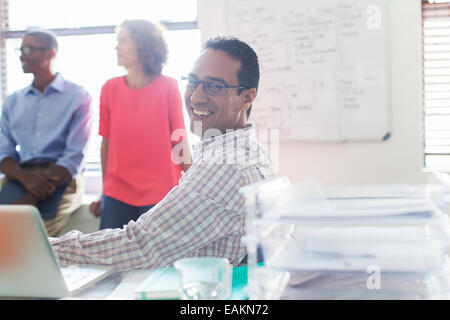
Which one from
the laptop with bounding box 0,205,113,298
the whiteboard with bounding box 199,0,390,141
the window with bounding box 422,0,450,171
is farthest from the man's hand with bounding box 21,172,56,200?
the window with bounding box 422,0,450,171

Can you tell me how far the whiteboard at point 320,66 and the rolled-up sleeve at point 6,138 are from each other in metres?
1.37

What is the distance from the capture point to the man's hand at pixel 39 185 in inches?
96.1

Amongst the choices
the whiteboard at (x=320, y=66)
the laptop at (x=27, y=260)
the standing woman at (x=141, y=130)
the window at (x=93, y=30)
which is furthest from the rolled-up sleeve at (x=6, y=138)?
the laptop at (x=27, y=260)

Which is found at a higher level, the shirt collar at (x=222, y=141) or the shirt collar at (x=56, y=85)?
the shirt collar at (x=56, y=85)

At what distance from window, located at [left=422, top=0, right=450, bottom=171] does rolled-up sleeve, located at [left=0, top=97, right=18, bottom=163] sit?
2329mm

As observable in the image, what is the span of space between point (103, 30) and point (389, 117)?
1851 millimetres

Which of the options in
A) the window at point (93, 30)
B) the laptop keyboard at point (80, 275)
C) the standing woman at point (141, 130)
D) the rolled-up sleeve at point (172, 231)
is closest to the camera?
the laptop keyboard at point (80, 275)

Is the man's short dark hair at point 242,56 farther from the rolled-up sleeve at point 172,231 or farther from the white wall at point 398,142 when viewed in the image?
the white wall at point 398,142

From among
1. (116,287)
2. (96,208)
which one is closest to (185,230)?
(116,287)

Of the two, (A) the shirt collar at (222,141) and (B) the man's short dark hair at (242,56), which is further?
(B) the man's short dark hair at (242,56)

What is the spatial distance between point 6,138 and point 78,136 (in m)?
0.45

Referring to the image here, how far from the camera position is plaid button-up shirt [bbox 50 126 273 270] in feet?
3.32
